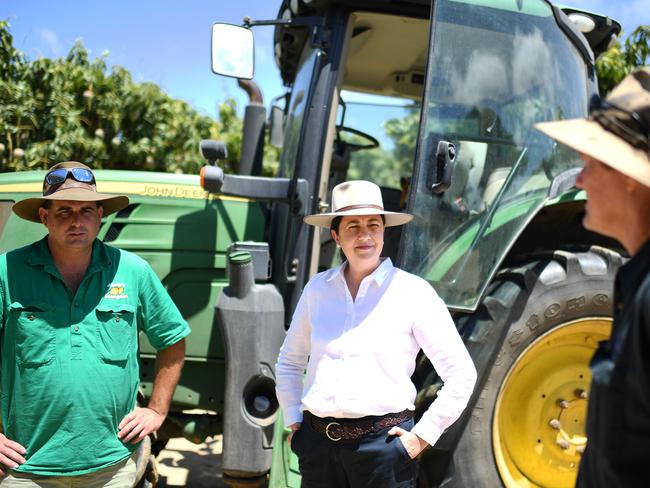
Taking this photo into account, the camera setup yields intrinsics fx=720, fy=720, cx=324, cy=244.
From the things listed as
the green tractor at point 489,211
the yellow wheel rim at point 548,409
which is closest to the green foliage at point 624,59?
the green tractor at point 489,211

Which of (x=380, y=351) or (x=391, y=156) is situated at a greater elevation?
(x=391, y=156)

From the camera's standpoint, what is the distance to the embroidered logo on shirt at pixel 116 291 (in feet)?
8.11

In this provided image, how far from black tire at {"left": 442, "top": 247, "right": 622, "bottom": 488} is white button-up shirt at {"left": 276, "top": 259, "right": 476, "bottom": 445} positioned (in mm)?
896

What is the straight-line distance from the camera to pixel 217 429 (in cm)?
372

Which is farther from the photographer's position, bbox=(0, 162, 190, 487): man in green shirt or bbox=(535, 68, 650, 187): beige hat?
bbox=(0, 162, 190, 487): man in green shirt

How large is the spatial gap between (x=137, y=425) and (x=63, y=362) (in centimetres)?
35

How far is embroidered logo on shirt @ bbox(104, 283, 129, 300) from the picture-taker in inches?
97.3

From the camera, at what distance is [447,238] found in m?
3.20

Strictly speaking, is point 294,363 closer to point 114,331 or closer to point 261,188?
point 114,331

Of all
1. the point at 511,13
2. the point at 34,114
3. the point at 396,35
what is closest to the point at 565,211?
the point at 511,13

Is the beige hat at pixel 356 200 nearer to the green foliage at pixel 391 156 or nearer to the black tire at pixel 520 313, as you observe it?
the black tire at pixel 520 313

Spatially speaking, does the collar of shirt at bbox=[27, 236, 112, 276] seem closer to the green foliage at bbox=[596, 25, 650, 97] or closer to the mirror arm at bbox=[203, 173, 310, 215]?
the mirror arm at bbox=[203, 173, 310, 215]

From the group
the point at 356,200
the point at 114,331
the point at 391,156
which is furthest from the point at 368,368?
the point at 391,156

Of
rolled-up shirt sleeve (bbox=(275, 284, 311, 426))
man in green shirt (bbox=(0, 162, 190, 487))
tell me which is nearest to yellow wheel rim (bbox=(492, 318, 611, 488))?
rolled-up shirt sleeve (bbox=(275, 284, 311, 426))
